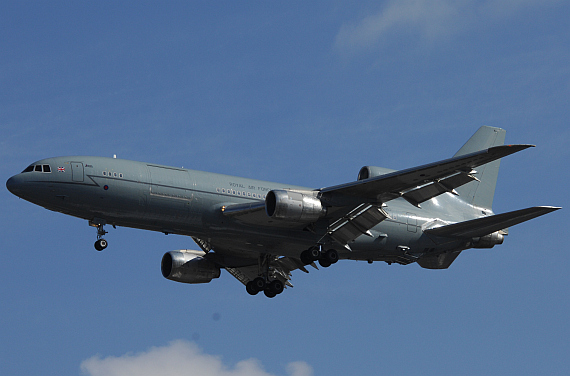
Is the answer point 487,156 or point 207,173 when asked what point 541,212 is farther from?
point 207,173

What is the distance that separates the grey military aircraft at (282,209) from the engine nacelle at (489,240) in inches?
2.2

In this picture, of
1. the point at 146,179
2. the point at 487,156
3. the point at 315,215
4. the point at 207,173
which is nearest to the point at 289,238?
the point at 315,215

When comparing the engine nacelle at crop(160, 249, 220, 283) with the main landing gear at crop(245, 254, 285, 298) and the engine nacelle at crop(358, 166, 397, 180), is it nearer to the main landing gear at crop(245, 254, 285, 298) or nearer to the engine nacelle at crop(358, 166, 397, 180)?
the main landing gear at crop(245, 254, 285, 298)

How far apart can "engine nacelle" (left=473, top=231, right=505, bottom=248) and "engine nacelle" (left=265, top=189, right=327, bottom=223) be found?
10.7 m

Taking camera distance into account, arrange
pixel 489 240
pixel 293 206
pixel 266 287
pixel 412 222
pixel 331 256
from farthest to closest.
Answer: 1. pixel 266 287
2. pixel 489 240
3. pixel 412 222
4. pixel 331 256
5. pixel 293 206

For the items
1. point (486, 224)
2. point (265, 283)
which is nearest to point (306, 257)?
point (265, 283)

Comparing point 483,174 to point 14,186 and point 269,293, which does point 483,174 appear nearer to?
point 269,293

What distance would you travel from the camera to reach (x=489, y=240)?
142ft

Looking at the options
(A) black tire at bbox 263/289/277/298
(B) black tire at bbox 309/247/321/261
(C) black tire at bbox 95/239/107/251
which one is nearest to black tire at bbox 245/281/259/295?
(A) black tire at bbox 263/289/277/298

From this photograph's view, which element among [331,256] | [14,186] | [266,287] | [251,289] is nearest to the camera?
[14,186]

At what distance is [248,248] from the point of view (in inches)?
1615

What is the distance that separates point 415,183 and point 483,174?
12266 mm

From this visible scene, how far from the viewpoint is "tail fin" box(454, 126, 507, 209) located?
46406 mm

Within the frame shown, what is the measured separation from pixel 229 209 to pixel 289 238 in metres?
3.85
